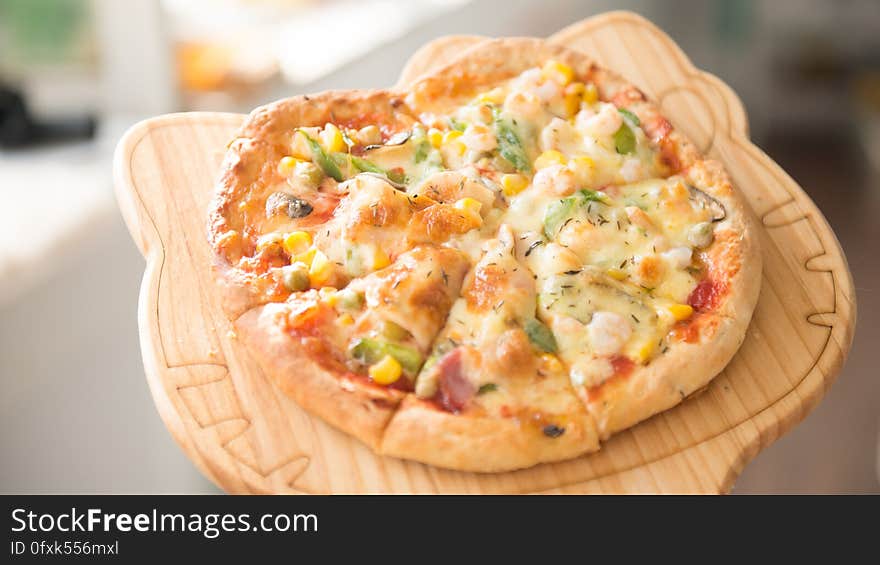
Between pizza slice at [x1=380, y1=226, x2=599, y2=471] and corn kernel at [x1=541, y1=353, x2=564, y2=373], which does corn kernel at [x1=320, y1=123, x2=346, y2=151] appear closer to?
pizza slice at [x1=380, y1=226, x2=599, y2=471]

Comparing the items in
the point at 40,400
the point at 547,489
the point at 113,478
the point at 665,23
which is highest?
the point at 547,489

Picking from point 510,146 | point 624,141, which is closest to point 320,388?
point 510,146

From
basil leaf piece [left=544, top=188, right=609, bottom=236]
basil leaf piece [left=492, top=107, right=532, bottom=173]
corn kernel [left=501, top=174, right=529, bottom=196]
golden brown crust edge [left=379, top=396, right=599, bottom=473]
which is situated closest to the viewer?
golden brown crust edge [left=379, top=396, right=599, bottom=473]

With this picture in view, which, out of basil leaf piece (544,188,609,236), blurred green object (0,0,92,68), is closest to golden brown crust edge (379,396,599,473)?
basil leaf piece (544,188,609,236)

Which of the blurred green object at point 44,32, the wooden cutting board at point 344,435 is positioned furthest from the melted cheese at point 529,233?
the blurred green object at point 44,32

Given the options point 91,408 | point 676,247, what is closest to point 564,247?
point 676,247

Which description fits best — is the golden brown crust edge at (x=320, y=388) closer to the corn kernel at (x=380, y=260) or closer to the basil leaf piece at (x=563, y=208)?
the corn kernel at (x=380, y=260)

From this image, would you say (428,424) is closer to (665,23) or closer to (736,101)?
(736,101)
